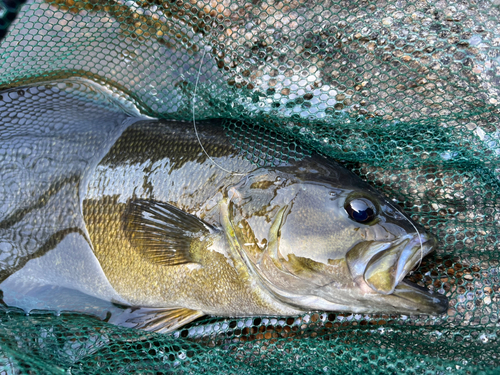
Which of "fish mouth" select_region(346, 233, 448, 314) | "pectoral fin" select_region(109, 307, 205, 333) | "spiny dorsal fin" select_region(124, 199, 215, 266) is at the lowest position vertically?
"pectoral fin" select_region(109, 307, 205, 333)

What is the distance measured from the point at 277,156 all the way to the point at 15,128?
6.06ft

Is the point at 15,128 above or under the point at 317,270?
above

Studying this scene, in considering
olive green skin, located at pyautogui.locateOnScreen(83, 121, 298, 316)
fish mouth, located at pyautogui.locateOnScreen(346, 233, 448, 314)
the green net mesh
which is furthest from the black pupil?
olive green skin, located at pyautogui.locateOnScreen(83, 121, 298, 316)

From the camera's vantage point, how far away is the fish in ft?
6.39

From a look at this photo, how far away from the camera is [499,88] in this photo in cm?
246

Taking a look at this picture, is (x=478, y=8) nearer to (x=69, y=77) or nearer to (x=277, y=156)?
(x=277, y=156)

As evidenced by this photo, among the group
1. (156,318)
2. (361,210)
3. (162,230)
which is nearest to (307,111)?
(361,210)

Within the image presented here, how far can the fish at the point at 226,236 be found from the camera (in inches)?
76.7

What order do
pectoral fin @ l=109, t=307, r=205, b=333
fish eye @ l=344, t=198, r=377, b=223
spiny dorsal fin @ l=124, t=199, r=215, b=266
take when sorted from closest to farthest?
fish eye @ l=344, t=198, r=377, b=223
spiny dorsal fin @ l=124, t=199, r=215, b=266
pectoral fin @ l=109, t=307, r=205, b=333

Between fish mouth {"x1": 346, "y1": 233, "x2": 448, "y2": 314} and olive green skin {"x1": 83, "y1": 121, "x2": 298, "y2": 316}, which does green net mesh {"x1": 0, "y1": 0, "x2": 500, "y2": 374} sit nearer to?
olive green skin {"x1": 83, "y1": 121, "x2": 298, "y2": 316}

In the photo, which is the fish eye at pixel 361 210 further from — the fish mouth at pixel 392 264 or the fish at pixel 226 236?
the fish mouth at pixel 392 264

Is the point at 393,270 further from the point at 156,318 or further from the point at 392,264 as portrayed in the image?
the point at 156,318

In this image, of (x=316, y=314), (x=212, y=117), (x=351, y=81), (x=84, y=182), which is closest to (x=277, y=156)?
(x=212, y=117)

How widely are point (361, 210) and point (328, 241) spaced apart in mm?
252
